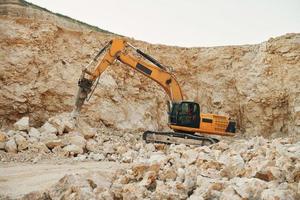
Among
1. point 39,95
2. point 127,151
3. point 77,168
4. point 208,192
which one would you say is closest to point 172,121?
point 127,151

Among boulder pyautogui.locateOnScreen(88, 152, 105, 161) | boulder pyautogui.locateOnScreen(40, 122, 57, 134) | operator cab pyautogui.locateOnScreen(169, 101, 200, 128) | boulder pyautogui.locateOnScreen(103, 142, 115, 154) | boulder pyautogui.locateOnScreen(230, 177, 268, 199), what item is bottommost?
boulder pyautogui.locateOnScreen(88, 152, 105, 161)

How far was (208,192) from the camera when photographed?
4719mm

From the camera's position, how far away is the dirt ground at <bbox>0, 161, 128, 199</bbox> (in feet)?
22.4

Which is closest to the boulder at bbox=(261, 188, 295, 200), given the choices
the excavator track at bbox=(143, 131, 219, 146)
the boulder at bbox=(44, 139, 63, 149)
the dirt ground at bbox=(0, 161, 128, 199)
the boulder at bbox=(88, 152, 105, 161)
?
the dirt ground at bbox=(0, 161, 128, 199)

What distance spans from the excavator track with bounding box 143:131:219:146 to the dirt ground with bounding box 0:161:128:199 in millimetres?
3297

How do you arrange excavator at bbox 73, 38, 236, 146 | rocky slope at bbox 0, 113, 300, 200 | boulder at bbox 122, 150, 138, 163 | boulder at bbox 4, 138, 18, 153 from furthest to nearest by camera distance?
excavator at bbox 73, 38, 236, 146 < boulder at bbox 122, 150, 138, 163 < boulder at bbox 4, 138, 18, 153 < rocky slope at bbox 0, 113, 300, 200

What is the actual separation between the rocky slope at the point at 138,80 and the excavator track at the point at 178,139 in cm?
386

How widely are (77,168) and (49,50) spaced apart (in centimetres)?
913

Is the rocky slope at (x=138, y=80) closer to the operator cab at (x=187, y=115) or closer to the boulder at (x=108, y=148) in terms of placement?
the operator cab at (x=187, y=115)

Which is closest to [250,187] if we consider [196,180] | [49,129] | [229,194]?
[229,194]

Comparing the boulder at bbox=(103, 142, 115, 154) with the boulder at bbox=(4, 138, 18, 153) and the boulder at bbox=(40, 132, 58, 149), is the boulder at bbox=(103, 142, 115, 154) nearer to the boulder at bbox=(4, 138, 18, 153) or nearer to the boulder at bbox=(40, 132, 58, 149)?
the boulder at bbox=(40, 132, 58, 149)

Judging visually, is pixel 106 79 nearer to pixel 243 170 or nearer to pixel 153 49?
pixel 153 49

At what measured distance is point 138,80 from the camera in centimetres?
1816

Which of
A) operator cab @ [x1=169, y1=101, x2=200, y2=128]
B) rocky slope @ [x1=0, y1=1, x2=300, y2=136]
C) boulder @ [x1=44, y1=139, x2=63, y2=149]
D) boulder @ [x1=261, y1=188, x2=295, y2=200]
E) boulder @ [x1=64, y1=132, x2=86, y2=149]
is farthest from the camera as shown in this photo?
rocky slope @ [x1=0, y1=1, x2=300, y2=136]
